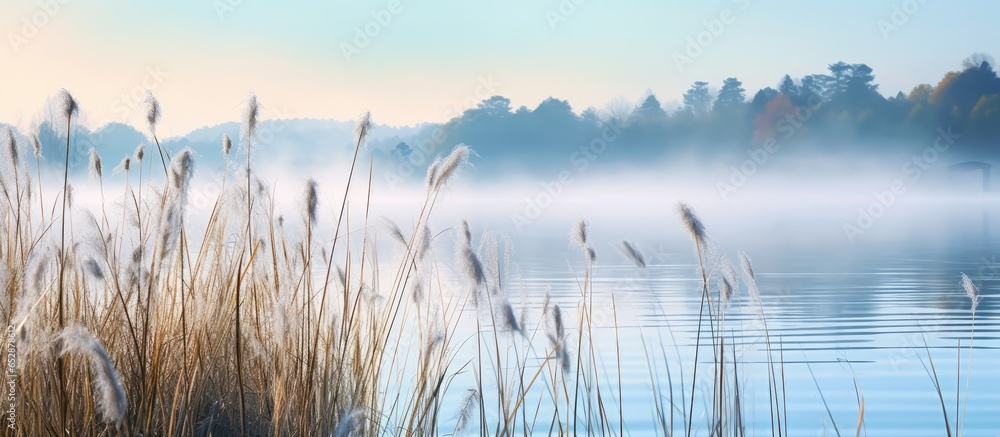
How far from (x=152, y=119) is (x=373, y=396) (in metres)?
0.92

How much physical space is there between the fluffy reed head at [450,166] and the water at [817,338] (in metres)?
0.39

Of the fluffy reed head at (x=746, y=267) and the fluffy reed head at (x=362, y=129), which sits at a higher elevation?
the fluffy reed head at (x=362, y=129)

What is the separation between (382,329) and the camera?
8.04 feet

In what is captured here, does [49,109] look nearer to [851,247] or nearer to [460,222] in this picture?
[460,222]

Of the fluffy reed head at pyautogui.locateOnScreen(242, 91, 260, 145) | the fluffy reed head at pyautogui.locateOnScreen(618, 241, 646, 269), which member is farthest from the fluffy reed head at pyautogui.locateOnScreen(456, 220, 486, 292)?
the fluffy reed head at pyautogui.locateOnScreen(242, 91, 260, 145)

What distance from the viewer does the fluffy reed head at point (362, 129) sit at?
2123mm

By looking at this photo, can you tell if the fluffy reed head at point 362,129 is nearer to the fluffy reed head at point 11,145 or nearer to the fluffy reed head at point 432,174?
the fluffy reed head at point 432,174

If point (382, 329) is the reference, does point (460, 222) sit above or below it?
above

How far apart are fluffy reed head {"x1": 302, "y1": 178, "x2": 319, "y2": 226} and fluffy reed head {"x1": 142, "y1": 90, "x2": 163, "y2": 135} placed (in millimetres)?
498

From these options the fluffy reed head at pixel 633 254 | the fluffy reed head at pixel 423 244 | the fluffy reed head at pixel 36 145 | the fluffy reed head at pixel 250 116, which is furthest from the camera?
the fluffy reed head at pixel 36 145

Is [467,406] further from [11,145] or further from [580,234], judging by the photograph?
[11,145]

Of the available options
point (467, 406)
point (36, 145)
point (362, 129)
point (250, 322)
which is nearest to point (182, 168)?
point (362, 129)

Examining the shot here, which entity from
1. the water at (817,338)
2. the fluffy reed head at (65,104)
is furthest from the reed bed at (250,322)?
the water at (817,338)

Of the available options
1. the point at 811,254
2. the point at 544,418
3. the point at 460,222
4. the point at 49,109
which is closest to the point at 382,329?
the point at 460,222
